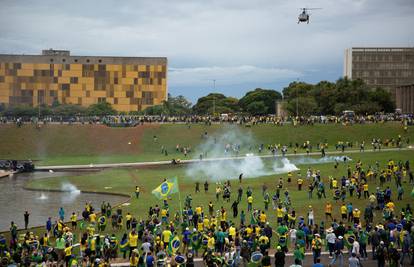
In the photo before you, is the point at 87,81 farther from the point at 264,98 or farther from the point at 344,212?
the point at 344,212

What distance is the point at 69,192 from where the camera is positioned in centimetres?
4453

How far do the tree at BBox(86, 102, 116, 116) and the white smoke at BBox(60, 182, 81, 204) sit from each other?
2717 inches

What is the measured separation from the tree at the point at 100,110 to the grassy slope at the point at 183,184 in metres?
61.6

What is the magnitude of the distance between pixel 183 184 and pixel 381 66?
5173 inches

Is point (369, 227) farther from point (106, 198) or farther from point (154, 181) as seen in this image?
point (154, 181)

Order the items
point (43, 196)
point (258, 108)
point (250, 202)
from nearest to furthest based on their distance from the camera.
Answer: point (250, 202) < point (43, 196) < point (258, 108)

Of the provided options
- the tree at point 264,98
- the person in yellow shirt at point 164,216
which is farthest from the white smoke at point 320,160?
the tree at point 264,98

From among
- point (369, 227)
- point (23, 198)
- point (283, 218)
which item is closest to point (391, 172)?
point (283, 218)

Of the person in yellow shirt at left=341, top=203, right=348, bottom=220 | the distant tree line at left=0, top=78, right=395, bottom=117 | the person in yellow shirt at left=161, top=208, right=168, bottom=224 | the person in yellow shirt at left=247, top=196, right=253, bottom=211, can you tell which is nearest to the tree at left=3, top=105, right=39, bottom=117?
the distant tree line at left=0, top=78, right=395, bottom=117

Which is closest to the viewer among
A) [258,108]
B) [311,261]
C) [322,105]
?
[311,261]

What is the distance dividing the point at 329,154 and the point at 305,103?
173ft

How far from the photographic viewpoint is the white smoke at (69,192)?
4096 cm

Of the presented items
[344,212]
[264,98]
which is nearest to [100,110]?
[264,98]

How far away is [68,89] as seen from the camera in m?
132
